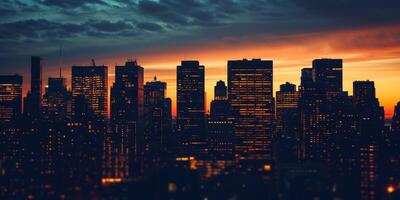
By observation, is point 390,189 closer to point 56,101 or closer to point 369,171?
point 369,171

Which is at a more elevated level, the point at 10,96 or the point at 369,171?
the point at 10,96

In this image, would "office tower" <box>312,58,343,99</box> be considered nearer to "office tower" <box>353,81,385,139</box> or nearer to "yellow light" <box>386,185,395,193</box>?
"office tower" <box>353,81,385,139</box>

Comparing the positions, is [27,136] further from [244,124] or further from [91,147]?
[244,124]

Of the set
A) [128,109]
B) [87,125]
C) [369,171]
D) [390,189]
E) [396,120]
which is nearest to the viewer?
[390,189]

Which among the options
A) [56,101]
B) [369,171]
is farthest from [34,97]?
[369,171]

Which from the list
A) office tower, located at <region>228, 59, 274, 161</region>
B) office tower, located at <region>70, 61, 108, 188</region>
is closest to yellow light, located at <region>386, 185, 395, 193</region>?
office tower, located at <region>70, 61, 108, 188</region>

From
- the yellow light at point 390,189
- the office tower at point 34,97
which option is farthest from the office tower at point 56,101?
the yellow light at point 390,189
